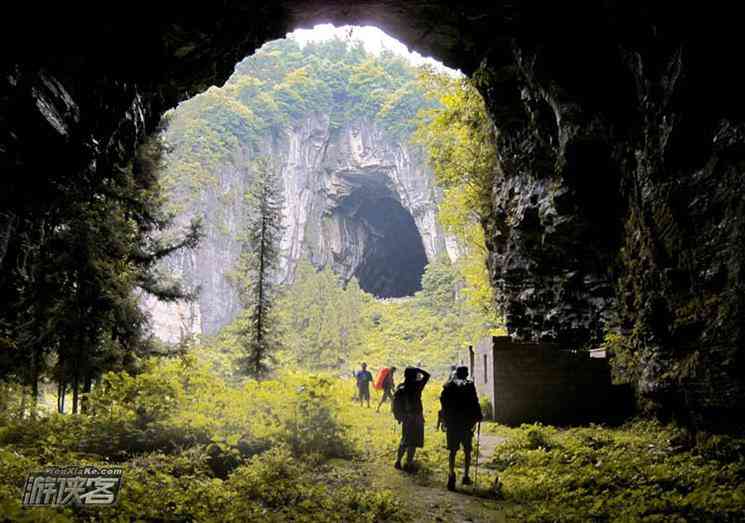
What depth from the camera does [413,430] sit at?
766 centimetres

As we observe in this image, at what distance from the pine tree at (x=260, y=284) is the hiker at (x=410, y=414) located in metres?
11.2

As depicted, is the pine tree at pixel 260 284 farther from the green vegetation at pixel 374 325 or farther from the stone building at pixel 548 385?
the green vegetation at pixel 374 325

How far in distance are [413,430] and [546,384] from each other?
6.36 m

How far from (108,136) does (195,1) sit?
310 cm

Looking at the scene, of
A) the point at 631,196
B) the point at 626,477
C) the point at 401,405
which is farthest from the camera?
the point at 631,196

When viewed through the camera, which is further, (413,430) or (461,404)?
(413,430)

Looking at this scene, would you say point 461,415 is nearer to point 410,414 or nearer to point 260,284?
point 410,414

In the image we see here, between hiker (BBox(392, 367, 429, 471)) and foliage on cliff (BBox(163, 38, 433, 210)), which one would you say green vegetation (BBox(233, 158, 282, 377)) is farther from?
foliage on cliff (BBox(163, 38, 433, 210))

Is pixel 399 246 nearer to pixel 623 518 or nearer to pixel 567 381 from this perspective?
pixel 567 381

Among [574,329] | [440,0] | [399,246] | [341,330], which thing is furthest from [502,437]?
[399,246]

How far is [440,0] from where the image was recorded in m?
10.8

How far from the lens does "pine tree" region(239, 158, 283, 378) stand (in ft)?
59.3

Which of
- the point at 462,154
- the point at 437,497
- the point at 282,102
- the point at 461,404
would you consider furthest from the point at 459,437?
the point at 282,102

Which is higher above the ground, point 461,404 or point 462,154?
point 462,154
